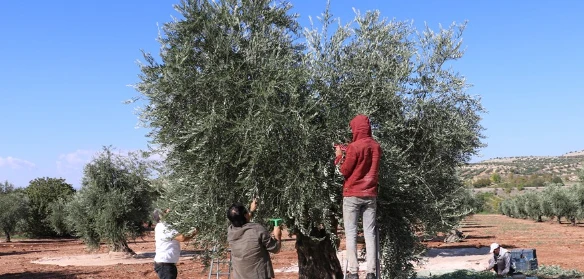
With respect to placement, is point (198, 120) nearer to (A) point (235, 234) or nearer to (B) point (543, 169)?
(A) point (235, 234)

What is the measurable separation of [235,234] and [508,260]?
441 inches

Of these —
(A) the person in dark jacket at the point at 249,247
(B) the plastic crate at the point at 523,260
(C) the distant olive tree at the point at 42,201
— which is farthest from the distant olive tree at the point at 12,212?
(A) the person in dark jacket at the point at 249,247

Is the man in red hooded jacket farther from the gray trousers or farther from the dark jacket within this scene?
the dark jacket

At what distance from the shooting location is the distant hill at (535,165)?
452 ft

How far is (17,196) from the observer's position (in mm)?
51562

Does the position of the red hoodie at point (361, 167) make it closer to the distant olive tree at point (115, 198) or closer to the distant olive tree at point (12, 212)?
the distant olive tree at point (115, 198)

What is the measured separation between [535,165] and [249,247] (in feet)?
520

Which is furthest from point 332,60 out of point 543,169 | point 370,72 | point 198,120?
point 543,169

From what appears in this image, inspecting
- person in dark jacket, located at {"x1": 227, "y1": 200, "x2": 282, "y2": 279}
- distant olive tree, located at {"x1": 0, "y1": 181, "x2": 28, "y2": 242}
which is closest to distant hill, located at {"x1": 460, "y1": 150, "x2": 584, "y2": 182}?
distant olive tree, located at {"x1": 0, "y1": 181, "x2": 28, "y2": 242}

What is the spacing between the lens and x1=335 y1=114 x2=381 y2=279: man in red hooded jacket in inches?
302

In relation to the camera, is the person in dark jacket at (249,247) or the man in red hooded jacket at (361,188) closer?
the person in dark jacket at (249,247)

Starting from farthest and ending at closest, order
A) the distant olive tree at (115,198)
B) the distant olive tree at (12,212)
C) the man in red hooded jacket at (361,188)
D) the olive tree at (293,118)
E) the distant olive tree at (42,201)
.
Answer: the distant olive tree at (42,201), the distant olive tree at (12,212), the distant olive tree at (115,198), the olive tree at (293,118), the man in red hooded jacket at (361,188)

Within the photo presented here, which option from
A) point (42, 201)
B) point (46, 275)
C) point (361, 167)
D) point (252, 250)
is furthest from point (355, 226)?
point (42, 201)

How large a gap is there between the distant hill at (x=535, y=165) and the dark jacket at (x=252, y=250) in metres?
128
